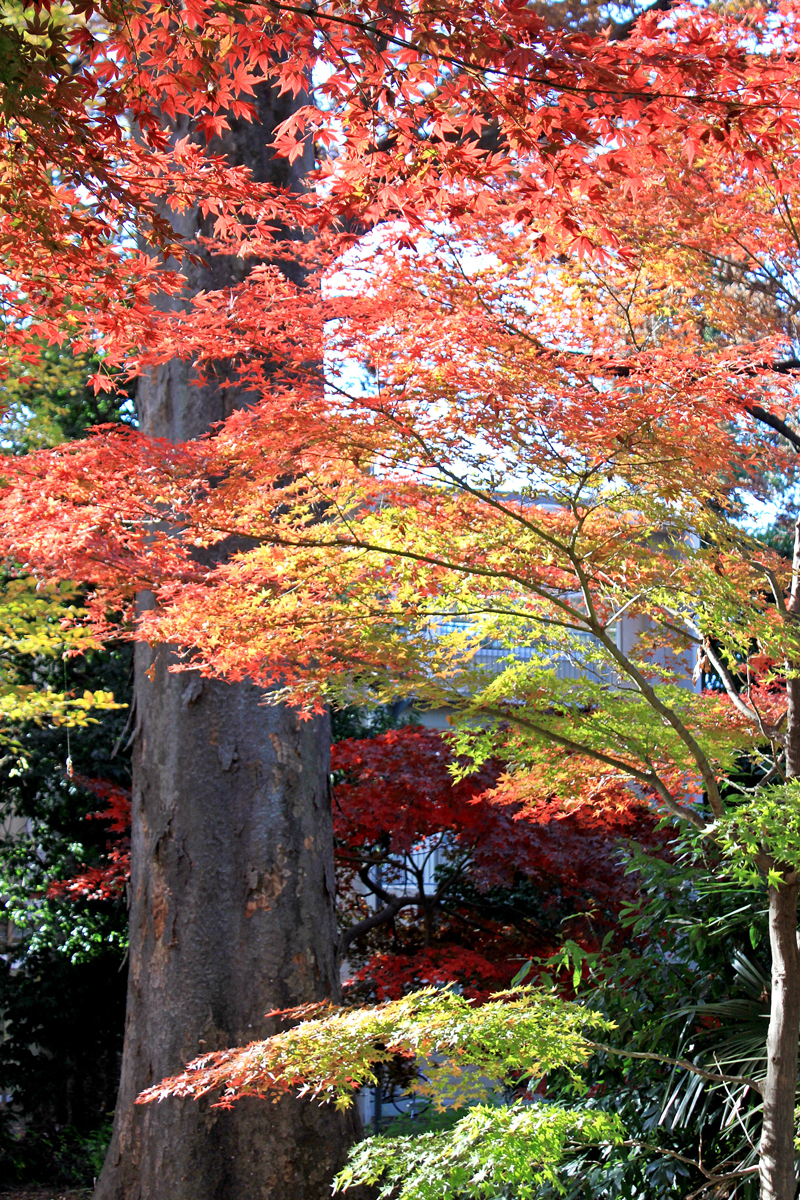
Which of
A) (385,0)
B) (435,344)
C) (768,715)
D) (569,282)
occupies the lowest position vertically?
(768,715)

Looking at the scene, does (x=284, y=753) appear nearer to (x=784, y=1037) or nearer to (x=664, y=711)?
(x=664, y=711)

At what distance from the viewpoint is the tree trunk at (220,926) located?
4.72 metres

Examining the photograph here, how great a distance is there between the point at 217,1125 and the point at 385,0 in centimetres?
460

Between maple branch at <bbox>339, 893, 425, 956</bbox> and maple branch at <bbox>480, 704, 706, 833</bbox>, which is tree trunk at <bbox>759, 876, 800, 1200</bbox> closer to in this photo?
maple branch at <bbox>480, 704, 706, 833</bbox>

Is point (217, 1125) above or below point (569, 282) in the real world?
below

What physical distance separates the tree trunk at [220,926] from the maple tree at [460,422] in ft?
3.65

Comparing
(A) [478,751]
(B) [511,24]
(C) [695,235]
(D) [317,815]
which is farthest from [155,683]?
(B) [511,24]

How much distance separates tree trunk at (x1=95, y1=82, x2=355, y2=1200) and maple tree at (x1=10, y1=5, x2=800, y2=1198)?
111cm

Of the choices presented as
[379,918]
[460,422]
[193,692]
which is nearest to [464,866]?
[379,918]

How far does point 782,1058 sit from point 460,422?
2.25 meters

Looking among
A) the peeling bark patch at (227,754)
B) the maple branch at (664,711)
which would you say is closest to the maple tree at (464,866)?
the peeling bark patch at (227,754)

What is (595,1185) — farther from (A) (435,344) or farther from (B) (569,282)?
(B) (569,282)

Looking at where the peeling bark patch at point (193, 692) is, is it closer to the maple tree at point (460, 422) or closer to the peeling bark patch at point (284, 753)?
the peeling bark patch at point (284, 753)

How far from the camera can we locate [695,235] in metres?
4.80
